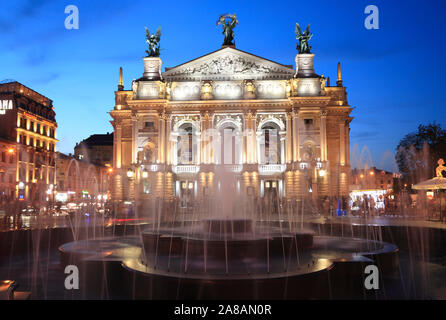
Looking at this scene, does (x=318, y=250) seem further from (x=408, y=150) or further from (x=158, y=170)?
(x=408, y=150)

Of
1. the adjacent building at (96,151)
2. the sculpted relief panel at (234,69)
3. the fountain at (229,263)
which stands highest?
the sculpted relief panel at (234,69)

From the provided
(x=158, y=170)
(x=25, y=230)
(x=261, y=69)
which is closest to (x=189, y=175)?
(x=158, y=170)

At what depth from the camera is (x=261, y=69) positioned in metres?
52.5

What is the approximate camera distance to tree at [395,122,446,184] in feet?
149

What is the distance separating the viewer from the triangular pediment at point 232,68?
52250 millimetres

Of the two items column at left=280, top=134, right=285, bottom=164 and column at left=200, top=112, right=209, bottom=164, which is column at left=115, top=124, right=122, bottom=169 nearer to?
column at left=200, top=112, right=209, bottom=164

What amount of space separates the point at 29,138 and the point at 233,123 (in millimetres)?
34767

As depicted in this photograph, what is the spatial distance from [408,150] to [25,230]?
51882mm

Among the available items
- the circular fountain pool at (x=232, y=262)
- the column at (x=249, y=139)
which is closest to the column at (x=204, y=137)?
the column at (x=249, y=139)

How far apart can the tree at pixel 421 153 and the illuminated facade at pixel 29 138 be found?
170 ft

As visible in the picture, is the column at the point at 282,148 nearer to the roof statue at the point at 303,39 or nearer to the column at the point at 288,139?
the column at the point at 288,139

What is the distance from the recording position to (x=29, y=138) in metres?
62.8

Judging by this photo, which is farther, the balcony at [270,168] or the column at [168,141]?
the column at [168,141]

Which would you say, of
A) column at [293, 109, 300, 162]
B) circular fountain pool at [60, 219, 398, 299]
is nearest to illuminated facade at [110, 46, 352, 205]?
column at [293, 109, 300, 162]
